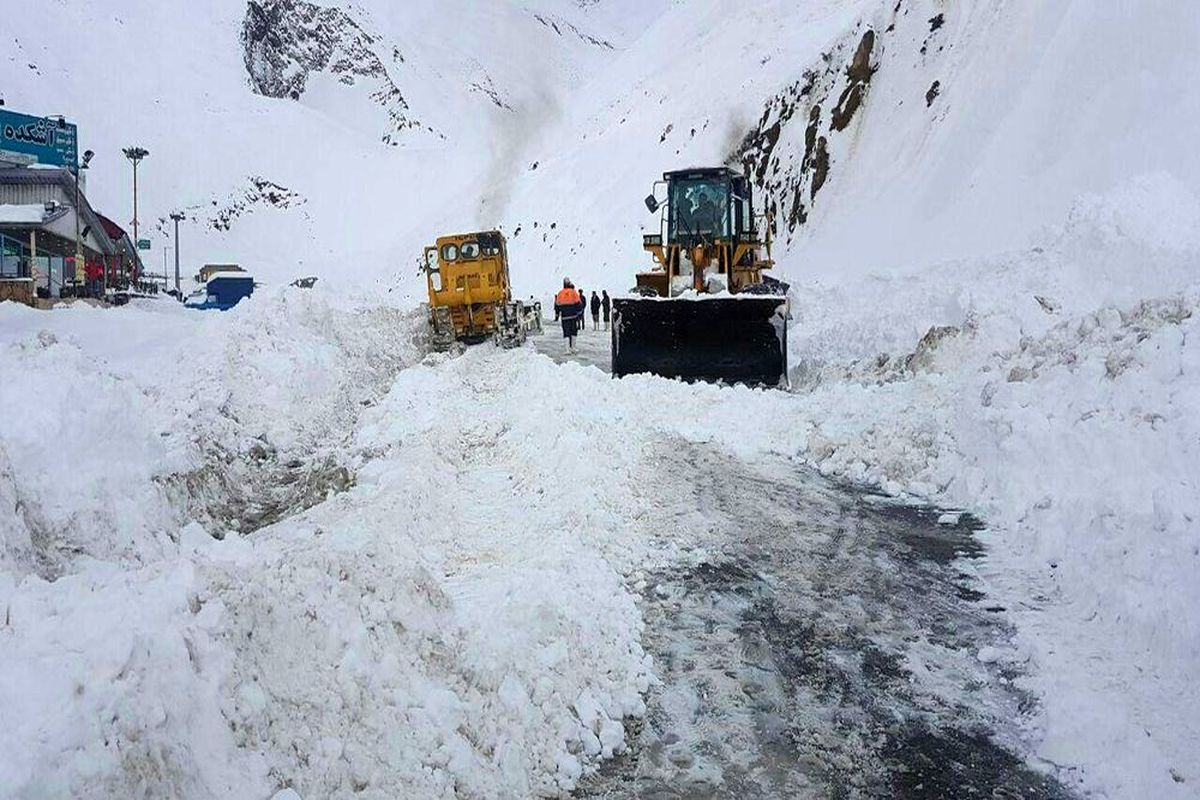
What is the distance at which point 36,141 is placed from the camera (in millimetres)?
46625

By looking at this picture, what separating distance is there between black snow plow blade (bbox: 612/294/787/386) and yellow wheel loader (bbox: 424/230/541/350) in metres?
8.05

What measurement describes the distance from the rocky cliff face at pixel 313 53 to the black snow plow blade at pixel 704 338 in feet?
329

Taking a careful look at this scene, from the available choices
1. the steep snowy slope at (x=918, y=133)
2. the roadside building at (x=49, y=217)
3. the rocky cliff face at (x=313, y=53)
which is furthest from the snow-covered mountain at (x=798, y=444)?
the rocky cliff face at (x=313, y=53)

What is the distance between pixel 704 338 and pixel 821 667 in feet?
29.1

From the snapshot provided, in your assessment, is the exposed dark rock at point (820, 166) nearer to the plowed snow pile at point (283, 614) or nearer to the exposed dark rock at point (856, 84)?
the exposed dark rock at point (856, 84)

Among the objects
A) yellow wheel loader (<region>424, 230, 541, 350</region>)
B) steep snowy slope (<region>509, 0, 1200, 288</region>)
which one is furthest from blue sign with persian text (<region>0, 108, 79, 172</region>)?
yellow wheel loader (<region>424, 230, 541, 350</region>)

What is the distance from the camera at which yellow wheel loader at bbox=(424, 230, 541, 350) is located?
21.6m

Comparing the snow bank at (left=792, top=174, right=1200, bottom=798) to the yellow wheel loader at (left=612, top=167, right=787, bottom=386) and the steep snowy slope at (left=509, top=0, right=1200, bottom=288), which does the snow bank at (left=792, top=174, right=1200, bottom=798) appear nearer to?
the yellow wheel loader at (left=612, top=167, right=787, bottom=386)

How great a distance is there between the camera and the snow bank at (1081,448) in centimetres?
435

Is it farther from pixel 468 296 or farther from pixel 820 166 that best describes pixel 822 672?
pixel 820 166

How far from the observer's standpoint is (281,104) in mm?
103750

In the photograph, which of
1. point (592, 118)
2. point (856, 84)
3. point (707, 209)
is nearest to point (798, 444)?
point (707, 209)

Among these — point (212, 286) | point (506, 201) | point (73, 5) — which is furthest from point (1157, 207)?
point (73, 5)

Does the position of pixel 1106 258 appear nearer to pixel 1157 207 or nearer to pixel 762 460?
pixel 1157 207
